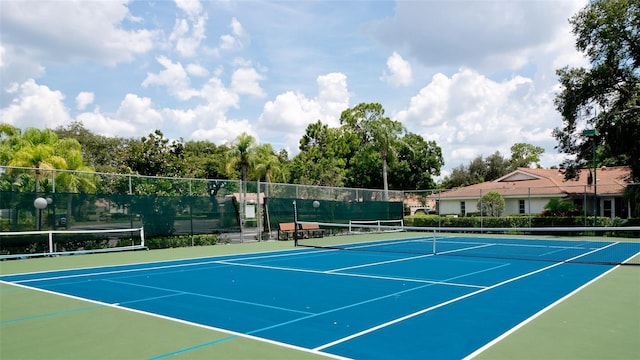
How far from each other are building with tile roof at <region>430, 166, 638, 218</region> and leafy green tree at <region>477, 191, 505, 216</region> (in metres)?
1.37

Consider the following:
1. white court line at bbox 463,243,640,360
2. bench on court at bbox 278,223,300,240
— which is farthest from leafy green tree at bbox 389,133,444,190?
white court line at bbox 463,243,640,360

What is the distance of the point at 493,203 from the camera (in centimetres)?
3612

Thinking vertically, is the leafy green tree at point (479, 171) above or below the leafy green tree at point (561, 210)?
above

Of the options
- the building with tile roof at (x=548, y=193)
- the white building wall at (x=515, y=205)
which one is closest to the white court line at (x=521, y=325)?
the building with tile roof at (x=548, y=193)

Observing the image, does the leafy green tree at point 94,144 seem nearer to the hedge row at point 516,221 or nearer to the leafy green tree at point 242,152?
the leafy green tree at point 242,152

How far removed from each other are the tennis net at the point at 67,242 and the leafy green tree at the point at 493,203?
24.8 m

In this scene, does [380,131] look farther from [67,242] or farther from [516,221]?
[67,242]

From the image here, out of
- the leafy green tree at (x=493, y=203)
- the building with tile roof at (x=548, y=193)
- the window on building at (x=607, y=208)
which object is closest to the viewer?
the leafy green tree at (x=493, y=203)

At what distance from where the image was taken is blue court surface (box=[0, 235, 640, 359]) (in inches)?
243

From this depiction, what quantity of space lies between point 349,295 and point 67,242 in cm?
1199

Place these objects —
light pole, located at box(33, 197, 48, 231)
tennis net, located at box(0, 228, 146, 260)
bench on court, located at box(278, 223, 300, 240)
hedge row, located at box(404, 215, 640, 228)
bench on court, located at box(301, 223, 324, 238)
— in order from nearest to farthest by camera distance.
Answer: light pole, located at box(33, 197, 48, 231), tennis net, located at box(0, 228, 146, 260), bench on court, located at box(278, 223, 300, 240), bench on court, located at box(301, 223, 324, 238), hedge row, located at box(404, 215, 640, 228)

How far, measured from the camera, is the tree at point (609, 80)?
96.9 feet

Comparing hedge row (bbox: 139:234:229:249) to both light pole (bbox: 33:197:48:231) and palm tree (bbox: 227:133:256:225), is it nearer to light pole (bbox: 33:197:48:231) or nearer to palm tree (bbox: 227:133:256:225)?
light pole (bbox: 33:197:48:231)

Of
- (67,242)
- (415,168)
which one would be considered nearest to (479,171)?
(415,168)
